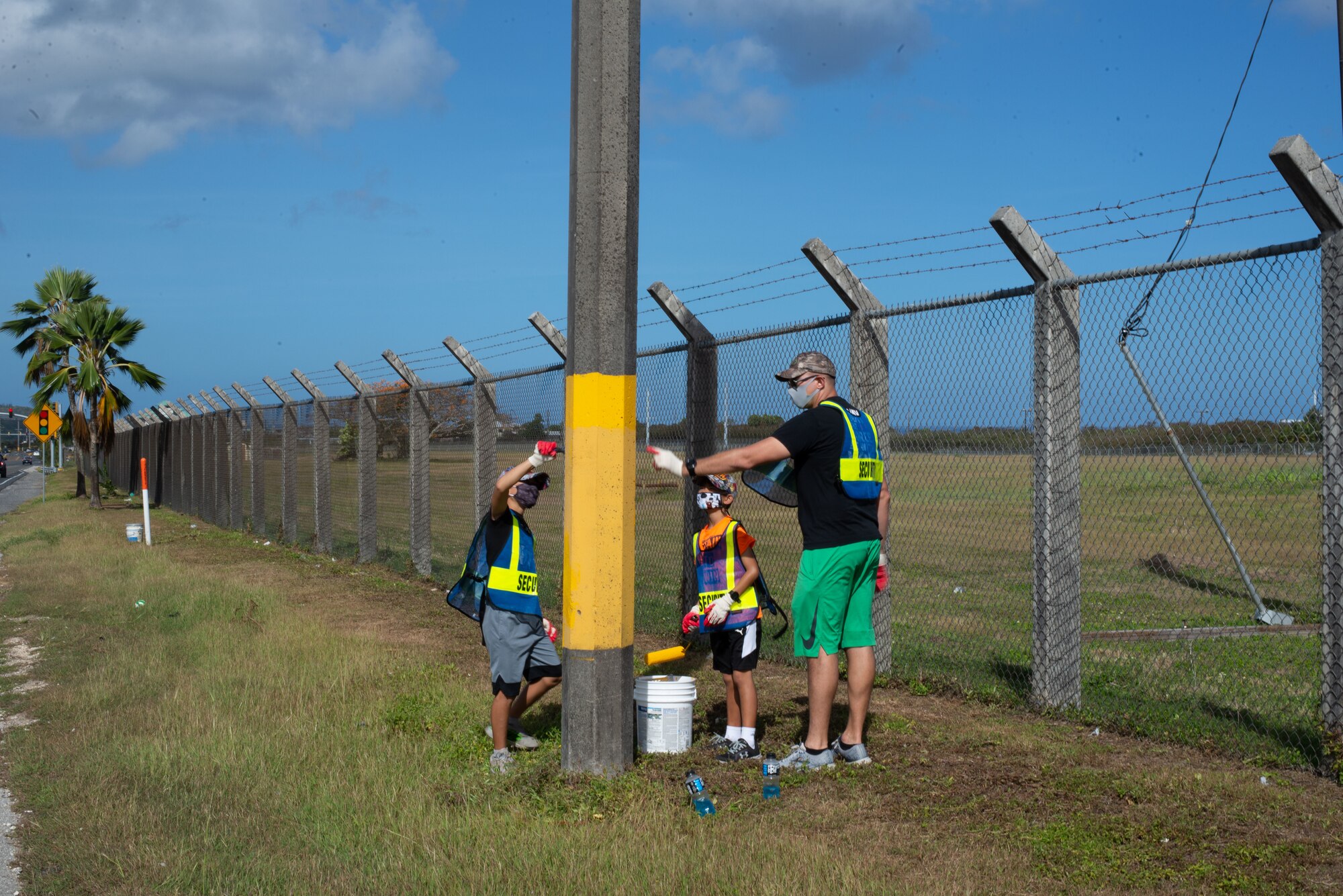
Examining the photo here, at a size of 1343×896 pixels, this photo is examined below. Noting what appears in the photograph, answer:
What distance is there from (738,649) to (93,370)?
1162 inches

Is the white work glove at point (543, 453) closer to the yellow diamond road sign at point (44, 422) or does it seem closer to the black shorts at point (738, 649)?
the black shorts at point (738, 649)

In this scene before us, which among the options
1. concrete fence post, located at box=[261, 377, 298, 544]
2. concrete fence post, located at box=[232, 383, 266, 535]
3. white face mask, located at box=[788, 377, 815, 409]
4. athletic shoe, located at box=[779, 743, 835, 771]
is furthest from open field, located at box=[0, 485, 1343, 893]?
concrete fence post, located at box=[232, 383, 266, 535]

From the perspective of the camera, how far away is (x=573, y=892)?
3711 millimetres

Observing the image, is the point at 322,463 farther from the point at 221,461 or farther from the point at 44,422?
the point at 44,422

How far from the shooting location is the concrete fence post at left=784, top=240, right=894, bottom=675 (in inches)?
276

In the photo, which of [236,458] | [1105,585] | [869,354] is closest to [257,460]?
[236,458]

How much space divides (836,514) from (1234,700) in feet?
7.76

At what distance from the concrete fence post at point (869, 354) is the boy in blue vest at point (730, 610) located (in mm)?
1560

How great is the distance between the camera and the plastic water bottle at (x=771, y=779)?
4789 mm

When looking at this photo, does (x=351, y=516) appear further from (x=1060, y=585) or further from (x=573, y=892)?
(x=573, y=892)

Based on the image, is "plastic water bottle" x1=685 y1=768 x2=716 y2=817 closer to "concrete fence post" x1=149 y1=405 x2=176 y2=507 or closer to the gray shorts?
the gray shorts

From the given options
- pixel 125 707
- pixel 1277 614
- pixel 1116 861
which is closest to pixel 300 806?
pixel 125 707

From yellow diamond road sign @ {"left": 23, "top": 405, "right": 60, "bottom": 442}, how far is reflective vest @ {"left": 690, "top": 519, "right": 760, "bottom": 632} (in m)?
28.3

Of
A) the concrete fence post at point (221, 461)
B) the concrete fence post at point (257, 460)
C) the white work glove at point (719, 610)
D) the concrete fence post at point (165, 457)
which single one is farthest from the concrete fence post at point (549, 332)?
the concrete fence post at point (165, 457)
